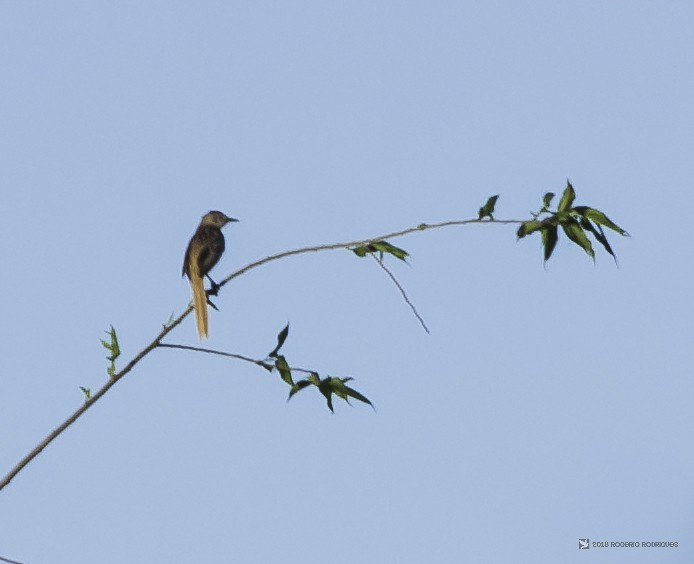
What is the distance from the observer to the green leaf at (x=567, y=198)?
463 centimetres

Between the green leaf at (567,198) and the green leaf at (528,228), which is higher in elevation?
the green leaf at (567,198)

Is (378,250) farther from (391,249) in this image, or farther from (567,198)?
(567,198)

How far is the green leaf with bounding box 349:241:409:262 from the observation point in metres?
4.49

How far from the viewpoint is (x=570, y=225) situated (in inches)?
179

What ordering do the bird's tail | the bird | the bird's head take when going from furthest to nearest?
the bird's head
the bird
the bird's tail

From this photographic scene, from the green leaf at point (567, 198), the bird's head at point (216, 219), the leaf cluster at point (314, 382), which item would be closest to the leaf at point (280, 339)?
the leaf cluster at point (314, 382)

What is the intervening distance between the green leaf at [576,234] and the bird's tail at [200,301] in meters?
4.64

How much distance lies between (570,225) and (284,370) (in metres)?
1.14

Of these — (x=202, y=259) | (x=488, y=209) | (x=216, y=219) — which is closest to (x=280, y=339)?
(x=488, y=209)

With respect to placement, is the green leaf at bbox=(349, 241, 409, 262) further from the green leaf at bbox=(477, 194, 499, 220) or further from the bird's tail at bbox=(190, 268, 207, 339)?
the bird's tail at bbox=(190, 268, 207, 339)

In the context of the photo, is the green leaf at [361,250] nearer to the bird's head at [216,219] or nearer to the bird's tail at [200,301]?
the bird's tail at [200,301]

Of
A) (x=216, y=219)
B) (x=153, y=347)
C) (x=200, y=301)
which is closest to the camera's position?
(x=153, y=347)

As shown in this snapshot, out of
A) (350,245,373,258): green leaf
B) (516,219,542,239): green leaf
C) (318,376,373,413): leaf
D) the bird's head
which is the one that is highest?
the bird's head

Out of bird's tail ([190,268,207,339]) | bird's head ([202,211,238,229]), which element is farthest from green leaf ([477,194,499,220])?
bird's head ([202,211,238,229])
